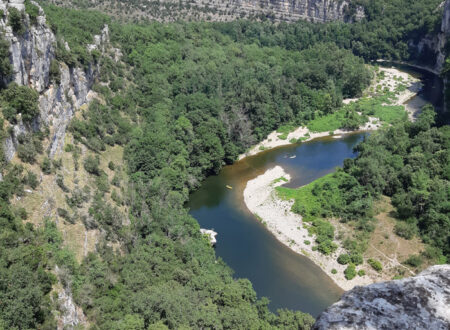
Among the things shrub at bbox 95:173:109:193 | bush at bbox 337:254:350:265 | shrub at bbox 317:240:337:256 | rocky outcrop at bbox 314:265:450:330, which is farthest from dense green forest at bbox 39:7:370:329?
rocky outcrop at bbox 314:265:450:330

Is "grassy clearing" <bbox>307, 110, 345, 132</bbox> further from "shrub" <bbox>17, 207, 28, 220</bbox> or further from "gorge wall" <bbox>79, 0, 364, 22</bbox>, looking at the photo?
"shrub" <bbox>17, 207, 28, 220</bbox>

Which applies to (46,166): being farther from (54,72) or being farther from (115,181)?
(54,72)

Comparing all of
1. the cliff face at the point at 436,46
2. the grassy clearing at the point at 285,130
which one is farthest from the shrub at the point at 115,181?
the cliff face at the point at 436,46

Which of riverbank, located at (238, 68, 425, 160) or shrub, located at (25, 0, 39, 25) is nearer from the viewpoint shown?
shrub, located at (25, 0, 39, 25)

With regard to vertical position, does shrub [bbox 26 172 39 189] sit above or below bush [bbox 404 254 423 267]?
above

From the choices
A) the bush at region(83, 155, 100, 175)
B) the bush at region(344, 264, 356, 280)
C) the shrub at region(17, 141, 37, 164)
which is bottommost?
the bush at region(344, 264, 356, 280)

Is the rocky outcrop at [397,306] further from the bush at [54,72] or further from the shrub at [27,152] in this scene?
the bush at [54,72]

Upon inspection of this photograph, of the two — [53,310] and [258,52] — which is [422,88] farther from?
[53,310]
